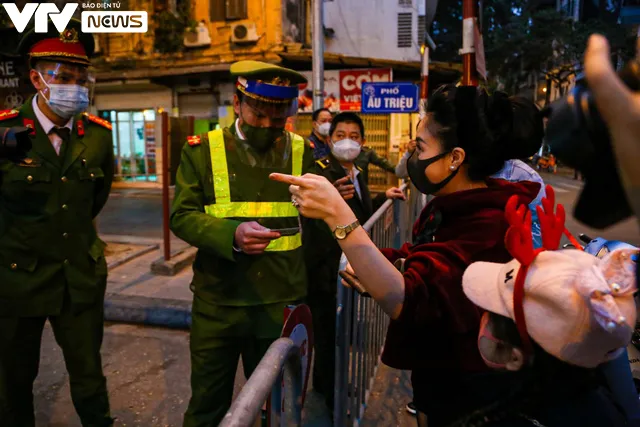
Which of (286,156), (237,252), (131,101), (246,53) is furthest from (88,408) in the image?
(131,101)

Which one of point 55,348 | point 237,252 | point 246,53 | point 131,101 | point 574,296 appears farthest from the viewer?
point 131,101

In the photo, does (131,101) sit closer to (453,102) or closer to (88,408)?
(88,408)

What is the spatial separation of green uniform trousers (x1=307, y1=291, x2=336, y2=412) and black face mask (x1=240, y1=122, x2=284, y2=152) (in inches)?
48.9

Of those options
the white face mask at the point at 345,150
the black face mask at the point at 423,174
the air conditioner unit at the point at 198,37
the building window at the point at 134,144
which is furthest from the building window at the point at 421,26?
the black face mask at the point at 423,174

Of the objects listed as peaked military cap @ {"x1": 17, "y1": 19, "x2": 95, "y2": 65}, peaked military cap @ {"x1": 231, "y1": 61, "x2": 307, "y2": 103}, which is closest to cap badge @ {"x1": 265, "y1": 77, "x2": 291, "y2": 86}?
peaked military cap @ {"x1": 231, "y1": 61, "x2": 307, "y2": 103}

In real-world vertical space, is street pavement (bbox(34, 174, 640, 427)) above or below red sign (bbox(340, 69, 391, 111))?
below

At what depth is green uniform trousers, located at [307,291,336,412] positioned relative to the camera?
3223 millimetres

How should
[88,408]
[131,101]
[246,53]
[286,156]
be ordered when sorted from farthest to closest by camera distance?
[131,101] → [246,53] → [88,408] → [286,156]

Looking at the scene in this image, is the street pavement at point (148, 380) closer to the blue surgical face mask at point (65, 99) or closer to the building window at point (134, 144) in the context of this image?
the blue surgical face mask at point (65, 99)

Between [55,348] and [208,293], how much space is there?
257 centimetres

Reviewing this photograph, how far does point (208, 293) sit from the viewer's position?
2355 mm

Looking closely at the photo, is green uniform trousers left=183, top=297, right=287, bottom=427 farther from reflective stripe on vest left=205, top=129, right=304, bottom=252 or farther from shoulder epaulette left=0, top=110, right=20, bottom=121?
shoulder epaulette left=0, top=110, right=20, bottom=121

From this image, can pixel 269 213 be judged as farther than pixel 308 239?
No

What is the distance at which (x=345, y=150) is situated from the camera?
4.02m
